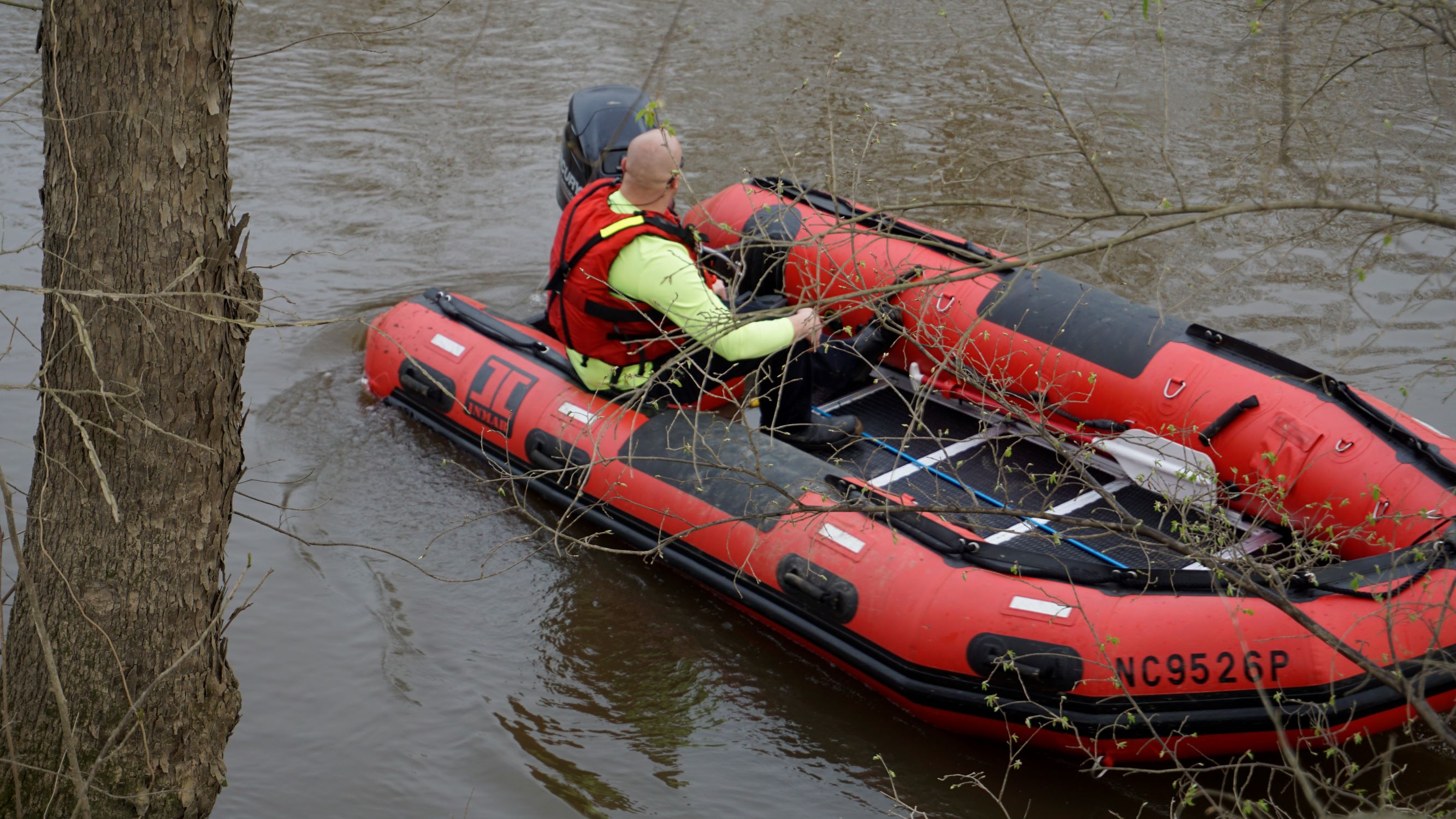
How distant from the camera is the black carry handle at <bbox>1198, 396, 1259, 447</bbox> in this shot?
3914mm

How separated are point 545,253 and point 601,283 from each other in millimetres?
2937

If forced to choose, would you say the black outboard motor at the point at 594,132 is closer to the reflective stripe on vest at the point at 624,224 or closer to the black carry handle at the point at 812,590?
the reflective stripe on vest at the point at 624,224

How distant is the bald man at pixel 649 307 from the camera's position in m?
3.78

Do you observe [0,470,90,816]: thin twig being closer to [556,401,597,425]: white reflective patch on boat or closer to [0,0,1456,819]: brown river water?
[0,0,1456,819]: brown river water

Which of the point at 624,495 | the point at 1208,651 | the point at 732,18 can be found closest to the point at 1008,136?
the point at 732,18

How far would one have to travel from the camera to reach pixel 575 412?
429cm

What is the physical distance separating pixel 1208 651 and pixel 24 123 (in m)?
8.49

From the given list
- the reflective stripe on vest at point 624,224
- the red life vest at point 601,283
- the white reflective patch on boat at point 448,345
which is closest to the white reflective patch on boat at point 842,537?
the red life vest at point 601,283

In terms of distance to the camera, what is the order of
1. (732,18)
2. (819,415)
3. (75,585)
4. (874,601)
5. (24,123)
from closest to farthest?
(75,585), (874,601), (819,415), (24,123), (732,18)

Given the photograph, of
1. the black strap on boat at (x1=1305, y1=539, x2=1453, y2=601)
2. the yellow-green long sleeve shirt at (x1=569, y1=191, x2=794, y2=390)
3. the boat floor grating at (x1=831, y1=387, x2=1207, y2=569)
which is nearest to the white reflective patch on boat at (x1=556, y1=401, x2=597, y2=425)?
the yellow-green long sleeve shirt at (x1=569, y1=191, x2=794, y2=390)

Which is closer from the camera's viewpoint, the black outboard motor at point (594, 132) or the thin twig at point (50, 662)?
the thin twig at point (50, 662)

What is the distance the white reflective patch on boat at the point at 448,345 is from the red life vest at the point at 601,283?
2.36ft

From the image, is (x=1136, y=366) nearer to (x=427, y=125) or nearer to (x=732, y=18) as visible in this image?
(x=427, y=125)

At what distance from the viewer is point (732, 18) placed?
10.4m
